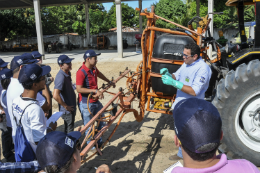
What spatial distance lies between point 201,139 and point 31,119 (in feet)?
5.13

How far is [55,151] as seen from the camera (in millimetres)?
1286

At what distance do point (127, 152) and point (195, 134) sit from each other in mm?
2987

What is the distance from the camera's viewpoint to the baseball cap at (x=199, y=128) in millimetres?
1112

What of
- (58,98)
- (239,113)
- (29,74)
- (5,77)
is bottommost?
(239,113)

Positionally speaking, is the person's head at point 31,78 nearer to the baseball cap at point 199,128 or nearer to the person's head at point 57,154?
the person's head at point 57,154

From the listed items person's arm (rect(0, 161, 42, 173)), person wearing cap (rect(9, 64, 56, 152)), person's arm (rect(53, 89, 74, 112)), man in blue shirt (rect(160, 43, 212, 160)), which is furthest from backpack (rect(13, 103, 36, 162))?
man in blue shirt (rect(160, 43, 212, 160))

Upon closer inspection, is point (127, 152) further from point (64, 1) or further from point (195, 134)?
point (64, 1)

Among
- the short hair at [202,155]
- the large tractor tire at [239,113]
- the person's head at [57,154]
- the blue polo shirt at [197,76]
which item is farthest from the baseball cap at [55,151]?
the large tractor tire at [239,113]

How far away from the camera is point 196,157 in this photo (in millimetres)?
1155

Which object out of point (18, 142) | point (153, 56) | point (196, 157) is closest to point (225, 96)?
point (153, 56)

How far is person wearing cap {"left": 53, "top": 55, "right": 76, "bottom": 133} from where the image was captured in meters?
3.66

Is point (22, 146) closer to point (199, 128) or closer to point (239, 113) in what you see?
point (199, 128)

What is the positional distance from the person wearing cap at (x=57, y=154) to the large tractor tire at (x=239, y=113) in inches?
96.5

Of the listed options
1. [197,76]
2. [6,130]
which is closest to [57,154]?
[197,76]
